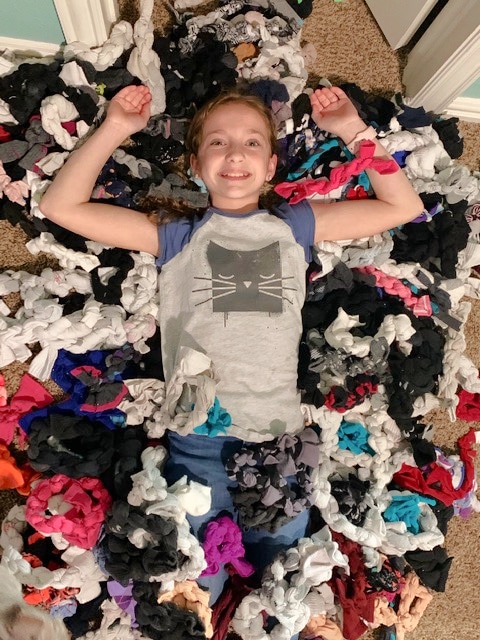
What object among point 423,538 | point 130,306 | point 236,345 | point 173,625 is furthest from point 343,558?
point 130,306

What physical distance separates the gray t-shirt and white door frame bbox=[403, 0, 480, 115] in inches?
14.2

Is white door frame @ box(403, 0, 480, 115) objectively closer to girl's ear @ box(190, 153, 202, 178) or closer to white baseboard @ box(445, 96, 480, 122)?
white baseboard @ box(445, 96, 480, 122)

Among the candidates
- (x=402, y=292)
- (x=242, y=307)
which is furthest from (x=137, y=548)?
(x=402, y=292)

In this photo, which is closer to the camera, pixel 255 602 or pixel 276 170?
pixel 255 602

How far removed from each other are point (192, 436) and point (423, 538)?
48cm

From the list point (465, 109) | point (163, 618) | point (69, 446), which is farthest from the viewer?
point (465, 109)

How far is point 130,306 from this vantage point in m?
1.09

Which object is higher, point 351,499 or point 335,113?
point 335,113

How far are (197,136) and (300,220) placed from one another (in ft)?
0.82

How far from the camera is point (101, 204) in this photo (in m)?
1.06

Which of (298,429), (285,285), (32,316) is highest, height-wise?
(285,285)

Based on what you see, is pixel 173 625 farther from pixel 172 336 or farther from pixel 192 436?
pixel 172 336

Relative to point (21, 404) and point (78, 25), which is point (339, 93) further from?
point (21, 404)

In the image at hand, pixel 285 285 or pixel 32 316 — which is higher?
pixel 285 285
